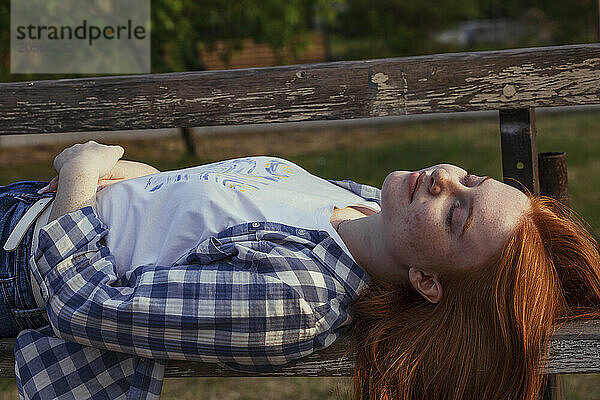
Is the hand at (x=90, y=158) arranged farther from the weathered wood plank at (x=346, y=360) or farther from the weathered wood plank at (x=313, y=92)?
the weathered wood plank at (x=346, y=360)

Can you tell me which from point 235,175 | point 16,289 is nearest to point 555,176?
point 235,175

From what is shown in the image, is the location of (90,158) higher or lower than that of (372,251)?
higher

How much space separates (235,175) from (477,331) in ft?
2.94

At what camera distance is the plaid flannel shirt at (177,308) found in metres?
1.91

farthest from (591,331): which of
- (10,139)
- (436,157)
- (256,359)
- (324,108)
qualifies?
(10,139)

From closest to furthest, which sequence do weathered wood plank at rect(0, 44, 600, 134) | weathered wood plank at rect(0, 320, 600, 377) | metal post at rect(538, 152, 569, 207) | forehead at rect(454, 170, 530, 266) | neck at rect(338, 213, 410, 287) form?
weathered wood plank at rect(0, 320, 600, 377)
forehead at rect(454, 170, 530, 266)
neck at rect(338, 213, 410, 287)
weathered wood plank at rect(0, 44, 600, 134)
metal post at rect(538, 152, 569, 207)

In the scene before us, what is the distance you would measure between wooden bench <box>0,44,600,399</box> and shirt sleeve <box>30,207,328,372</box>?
74 centimetres

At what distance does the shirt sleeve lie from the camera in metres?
1.91

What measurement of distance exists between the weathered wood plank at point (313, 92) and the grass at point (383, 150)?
2.52m

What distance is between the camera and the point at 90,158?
2285 mm

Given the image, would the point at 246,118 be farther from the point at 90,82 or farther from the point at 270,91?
the point at 90,82

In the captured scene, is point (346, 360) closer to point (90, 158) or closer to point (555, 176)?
point (90, 158)

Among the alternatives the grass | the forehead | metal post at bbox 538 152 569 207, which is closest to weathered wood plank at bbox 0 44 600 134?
metal post at bbox 538 152 569 207

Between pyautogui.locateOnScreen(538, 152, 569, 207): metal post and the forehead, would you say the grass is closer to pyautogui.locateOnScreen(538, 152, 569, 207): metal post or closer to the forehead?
pyautogui.locateOnScreen(538, 152, 569, 207): metal post
